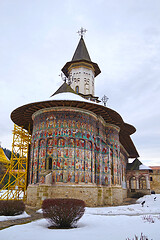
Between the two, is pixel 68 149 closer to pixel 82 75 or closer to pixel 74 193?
pixel 74 193

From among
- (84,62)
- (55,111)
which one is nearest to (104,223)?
(55,111)

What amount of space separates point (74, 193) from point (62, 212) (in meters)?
7.99

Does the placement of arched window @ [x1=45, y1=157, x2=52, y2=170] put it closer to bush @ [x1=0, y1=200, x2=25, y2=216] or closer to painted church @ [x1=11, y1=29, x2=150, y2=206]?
painted church @ [x1=11, y1=29, x2=150, y2=206]

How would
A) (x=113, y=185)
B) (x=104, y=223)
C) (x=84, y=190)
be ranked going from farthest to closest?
(x=113, y=185) → (x=84, y=190) → (x=104, y=223)

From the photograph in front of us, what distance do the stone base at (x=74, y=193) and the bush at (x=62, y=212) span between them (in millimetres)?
7190

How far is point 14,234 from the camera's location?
22.8 ft

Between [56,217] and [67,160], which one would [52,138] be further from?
[56,217]

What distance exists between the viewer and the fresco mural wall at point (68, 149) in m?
16.7

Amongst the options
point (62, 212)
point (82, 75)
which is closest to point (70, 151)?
point (62, 212)

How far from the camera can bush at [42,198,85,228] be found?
840 cm

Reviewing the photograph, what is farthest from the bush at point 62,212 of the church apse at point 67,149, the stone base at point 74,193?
the church apse at point 67,149

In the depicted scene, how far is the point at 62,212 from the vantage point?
8.38m

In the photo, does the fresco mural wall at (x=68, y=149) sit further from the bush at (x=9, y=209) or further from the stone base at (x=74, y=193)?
the bush at (x=9, y=209)

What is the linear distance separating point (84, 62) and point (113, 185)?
14.6 meters
